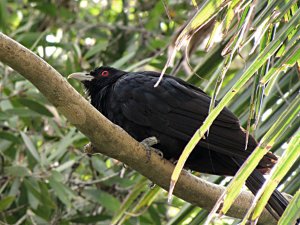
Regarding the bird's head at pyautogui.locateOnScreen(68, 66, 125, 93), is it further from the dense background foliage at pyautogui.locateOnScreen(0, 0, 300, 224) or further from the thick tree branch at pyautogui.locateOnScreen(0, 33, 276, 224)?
the thick tree branch at pyautogui.locateOnScreen(0, 33, 276, 224)

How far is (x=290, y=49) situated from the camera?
4.84 ft

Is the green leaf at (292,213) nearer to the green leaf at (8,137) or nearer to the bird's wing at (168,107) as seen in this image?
the bird's wing at (168,107)

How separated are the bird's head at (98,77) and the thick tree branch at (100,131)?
1343 millimetres

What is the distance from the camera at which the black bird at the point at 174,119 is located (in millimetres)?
3035

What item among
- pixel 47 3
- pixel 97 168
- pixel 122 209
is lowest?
pixel 97 168

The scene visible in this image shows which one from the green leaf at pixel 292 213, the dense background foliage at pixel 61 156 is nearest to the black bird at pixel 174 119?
the dense background foliage at pixel 61 156

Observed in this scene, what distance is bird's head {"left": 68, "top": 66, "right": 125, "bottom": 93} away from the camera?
Result: 4.01 metres

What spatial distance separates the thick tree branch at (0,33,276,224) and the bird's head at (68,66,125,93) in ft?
4.41

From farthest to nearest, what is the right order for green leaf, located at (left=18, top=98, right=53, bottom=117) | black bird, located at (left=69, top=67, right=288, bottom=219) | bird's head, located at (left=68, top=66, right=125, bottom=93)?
green leaf, located at (left=18, top=98, right=53, bottom=117)
bird's head, located at (left=68, top=66, right=125, bottom=93)
black bird, located at (left=69, top=67, right=288, bottom=219)

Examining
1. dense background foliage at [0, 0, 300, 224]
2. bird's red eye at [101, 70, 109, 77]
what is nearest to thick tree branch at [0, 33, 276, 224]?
dense background foliage at [0, 0, 300, 224]

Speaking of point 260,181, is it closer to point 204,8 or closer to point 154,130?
point 154,130

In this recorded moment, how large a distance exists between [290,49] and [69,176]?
3540mm

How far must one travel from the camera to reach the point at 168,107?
3.43m

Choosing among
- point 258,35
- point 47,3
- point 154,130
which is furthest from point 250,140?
point 47,3
